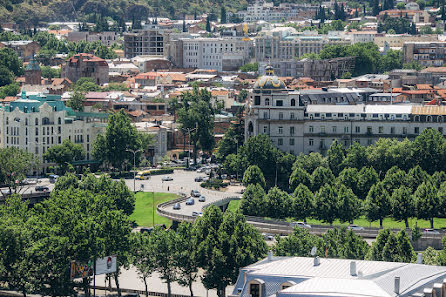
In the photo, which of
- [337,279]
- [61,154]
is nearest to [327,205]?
[61,154]

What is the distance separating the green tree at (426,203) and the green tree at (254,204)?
15.9m

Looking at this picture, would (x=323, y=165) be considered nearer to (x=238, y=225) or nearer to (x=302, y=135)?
(x=302, y=135)

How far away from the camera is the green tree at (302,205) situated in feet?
450

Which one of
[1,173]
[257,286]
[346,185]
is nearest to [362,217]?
[346,185]

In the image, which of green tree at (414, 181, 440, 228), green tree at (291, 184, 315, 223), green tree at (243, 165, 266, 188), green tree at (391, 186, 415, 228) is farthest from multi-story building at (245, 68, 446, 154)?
green tree at (391, 186, 415, 228)

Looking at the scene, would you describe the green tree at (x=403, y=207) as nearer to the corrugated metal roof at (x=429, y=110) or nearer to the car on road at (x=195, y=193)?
the car on road at (x=195, y=193)

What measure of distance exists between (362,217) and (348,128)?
2819 cm

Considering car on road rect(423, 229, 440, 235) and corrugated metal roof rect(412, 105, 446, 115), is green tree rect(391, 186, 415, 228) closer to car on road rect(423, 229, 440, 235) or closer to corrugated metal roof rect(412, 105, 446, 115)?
car on road rect(423, 229, 440, 235)

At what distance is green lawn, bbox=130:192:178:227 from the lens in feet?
478

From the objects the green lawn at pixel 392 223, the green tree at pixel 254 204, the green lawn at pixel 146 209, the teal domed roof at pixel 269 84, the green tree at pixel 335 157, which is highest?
the teal domed roof at pixel 269 84

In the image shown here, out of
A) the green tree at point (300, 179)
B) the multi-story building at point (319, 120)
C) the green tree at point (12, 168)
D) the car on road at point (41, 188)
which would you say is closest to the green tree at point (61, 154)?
the green tree at point (12, 168)

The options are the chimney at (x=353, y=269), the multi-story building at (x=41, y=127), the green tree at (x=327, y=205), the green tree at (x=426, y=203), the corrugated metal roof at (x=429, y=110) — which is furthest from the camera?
the multi-story building at (x=41, y=127)

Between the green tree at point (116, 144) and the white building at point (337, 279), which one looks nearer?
the white building at point (337, 279)

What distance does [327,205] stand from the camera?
446 feet
